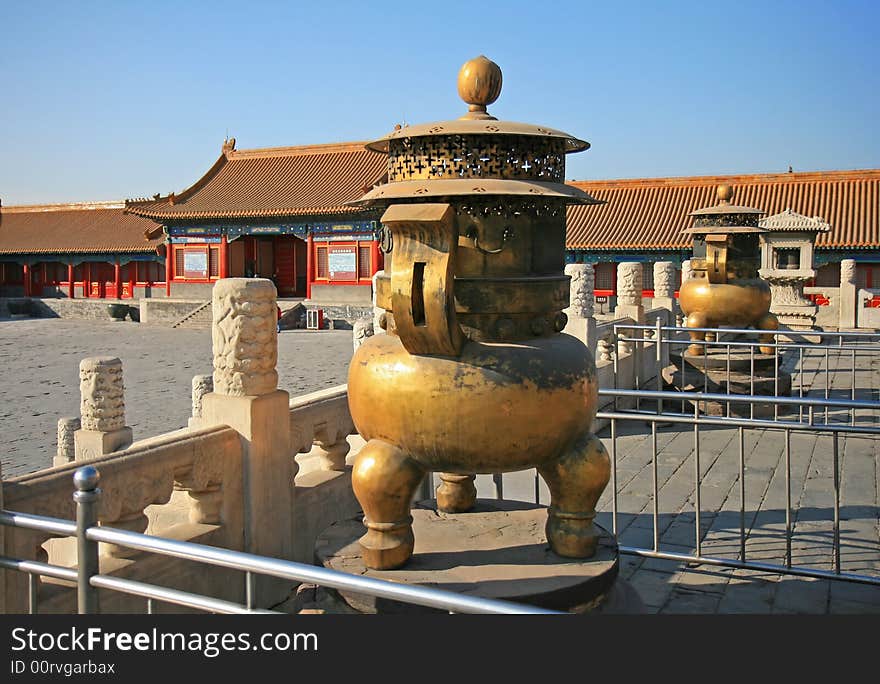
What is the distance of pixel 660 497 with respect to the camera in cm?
538

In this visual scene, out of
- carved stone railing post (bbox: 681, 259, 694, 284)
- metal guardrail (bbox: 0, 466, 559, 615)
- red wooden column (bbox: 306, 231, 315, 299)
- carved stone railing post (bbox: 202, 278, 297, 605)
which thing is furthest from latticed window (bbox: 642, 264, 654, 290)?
metal guardrail (bbox: 0, 466, 559, 615)

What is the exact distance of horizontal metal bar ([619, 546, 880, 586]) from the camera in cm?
361

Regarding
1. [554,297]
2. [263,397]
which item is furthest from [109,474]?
[554,297]

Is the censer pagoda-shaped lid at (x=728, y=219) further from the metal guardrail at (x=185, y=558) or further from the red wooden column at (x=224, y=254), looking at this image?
the red wooden column at (x=224, y=254)

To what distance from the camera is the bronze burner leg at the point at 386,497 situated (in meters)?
2.78

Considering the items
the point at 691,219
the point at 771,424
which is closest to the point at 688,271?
the point at 771,424

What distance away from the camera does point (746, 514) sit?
4945 mm

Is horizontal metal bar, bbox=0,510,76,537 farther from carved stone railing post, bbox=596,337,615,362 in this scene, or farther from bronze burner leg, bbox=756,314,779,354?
bronze burner leg, bbox=756,314,779,354

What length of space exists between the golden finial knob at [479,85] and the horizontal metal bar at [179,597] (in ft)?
6.27

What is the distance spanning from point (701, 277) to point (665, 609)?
6584mm

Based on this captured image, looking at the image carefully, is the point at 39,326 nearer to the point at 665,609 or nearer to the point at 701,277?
the point at 701,277

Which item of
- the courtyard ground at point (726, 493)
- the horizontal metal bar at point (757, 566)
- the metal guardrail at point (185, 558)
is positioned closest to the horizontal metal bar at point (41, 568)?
the metal guardrail at point (185, 558)

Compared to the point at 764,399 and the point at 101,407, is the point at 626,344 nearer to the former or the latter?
the point at 764,399

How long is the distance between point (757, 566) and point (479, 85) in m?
2.55
